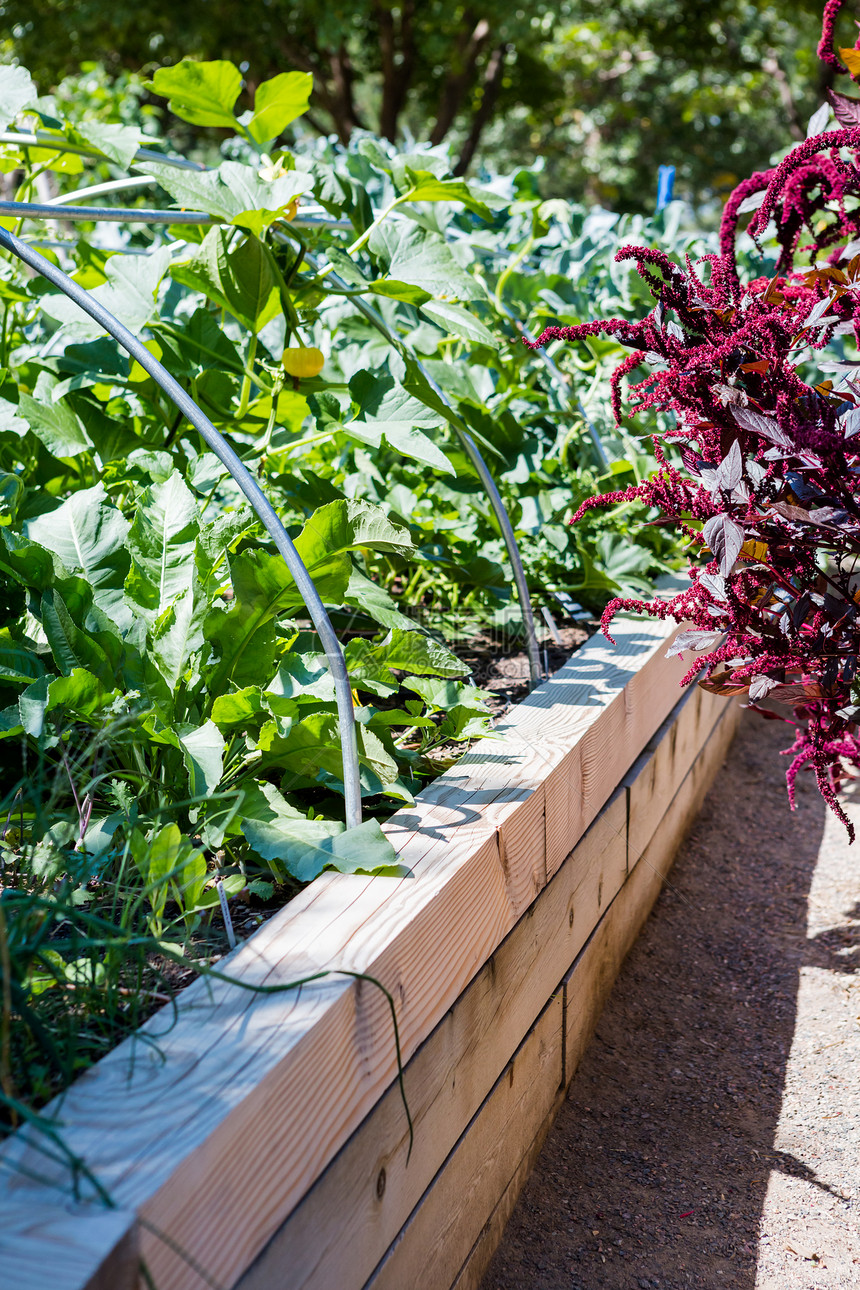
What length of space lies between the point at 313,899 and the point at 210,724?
28 centimetres

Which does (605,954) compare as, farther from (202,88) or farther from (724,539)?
(202,88)

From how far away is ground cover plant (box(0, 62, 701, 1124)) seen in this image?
1163 mm

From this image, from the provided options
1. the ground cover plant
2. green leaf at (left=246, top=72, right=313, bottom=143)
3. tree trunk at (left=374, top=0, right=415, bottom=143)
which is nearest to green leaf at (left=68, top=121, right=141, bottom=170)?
the ground cover plant

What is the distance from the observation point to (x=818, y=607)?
5.26 ft

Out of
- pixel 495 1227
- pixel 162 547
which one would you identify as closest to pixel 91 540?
pixel 162 547

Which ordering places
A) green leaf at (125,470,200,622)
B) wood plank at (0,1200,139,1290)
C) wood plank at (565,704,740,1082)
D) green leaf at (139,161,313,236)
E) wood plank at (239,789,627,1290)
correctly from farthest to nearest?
1. wood plank at (565,704,740,1082)
2. green leaf at (139,161,313,236)
3. green leaf at (125,470,200,622)
4. wood plank at (239,789,627,1290)
5. wood plank at (0,1200,139,1290)

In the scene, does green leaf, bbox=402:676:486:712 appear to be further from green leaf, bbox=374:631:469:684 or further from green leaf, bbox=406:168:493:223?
green leaf, bbox=406:168:493:223

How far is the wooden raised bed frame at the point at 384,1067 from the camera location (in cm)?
77

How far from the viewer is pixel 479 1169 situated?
1.38m

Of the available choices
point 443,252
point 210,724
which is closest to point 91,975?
point 210,724

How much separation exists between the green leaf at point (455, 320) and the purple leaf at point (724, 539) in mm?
554

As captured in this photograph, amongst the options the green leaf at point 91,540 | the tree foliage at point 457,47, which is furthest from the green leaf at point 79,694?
the tree foliage at point 457,47

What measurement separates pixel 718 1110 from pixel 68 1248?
1.43 metres

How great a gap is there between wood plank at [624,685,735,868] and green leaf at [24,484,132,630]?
1.09m
